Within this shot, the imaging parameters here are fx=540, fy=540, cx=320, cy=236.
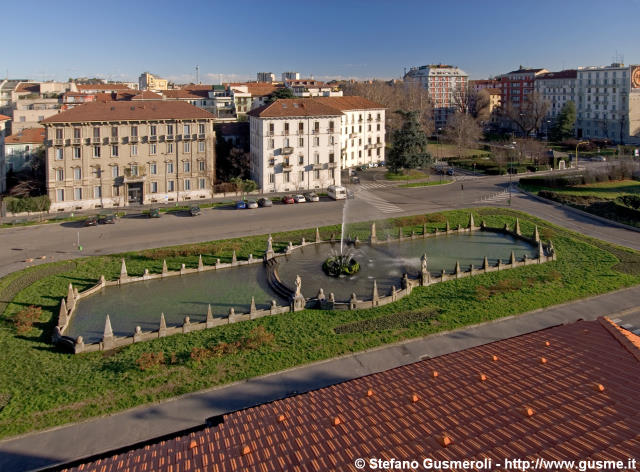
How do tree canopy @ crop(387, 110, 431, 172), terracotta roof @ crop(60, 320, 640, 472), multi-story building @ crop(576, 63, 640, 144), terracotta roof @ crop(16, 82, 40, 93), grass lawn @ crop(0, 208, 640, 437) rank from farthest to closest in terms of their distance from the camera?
1. terracotta roof @ crop(16, 82, 40, 93)
2. multi-story building @ crop(576, 63, 640, 144)
3. tree canopy @ crop(387, 110, 431, 172)
4. grass lawn @ crop(0, 208, 640, 437)
5. terracotta roof @ crop(60, 320, 640, 472)

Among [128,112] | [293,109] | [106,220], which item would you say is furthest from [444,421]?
[293,109]

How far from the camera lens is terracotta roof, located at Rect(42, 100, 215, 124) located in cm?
5741

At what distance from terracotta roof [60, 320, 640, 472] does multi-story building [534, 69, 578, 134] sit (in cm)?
12329

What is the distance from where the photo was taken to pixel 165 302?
109 ft

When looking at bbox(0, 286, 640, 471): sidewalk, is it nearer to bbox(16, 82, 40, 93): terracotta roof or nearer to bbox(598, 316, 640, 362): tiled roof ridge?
bbox(598, 316, 640, 362): tiled roof ridge

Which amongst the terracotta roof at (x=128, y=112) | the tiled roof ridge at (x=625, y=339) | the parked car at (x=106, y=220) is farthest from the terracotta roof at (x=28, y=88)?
the tiled roof ridge at (x=625, y=339)

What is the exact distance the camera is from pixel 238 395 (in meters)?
22.6

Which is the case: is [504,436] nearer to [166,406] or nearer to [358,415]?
[358,415]

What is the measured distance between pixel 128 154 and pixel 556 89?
109207 millimetres

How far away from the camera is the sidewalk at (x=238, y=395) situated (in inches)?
758

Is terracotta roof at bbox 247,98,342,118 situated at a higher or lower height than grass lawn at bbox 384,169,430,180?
higher

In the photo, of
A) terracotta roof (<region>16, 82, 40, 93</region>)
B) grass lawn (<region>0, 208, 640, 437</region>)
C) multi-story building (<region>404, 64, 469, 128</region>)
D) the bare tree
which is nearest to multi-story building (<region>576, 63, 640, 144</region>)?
the bare tree

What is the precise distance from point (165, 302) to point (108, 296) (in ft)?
13.7

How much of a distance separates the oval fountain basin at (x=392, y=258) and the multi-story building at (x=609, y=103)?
84.0 metres
